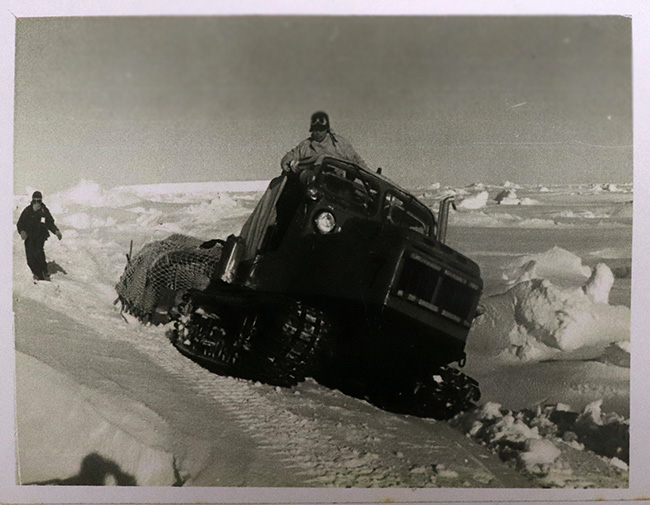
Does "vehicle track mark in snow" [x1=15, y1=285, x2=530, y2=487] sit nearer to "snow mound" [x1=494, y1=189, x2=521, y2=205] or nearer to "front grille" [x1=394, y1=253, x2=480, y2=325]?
"front grille" [x1=394, y1=253, x2=480, y2=325]

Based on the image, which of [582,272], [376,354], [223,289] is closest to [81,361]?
[223,289]

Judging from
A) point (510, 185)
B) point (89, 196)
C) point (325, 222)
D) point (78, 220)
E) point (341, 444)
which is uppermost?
point (510, 185)

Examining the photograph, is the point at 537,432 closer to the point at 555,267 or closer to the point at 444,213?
the point at 555,267

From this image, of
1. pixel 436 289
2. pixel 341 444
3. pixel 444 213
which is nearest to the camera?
pixel 436 289

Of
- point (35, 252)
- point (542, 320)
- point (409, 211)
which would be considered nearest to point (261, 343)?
point (409, 211)

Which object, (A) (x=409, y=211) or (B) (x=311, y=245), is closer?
(B) (x=311, y=245)

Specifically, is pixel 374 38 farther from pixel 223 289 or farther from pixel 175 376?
pixel 175 376

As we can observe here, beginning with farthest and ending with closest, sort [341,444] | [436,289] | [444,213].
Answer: [444,213], [341,444], [436,289]
